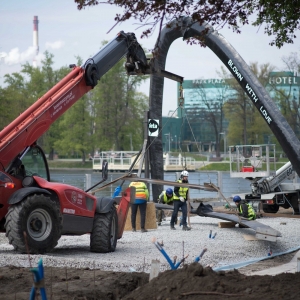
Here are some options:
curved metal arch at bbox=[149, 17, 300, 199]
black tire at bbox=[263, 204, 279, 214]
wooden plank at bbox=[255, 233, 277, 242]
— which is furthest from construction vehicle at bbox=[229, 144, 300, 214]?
wooden plank at bbox=[255, 233, 277, 242]

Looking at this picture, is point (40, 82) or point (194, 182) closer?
point (194, 182)

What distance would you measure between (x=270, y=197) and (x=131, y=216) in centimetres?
836

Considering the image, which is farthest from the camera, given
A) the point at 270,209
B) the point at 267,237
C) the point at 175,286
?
the point at 270,209

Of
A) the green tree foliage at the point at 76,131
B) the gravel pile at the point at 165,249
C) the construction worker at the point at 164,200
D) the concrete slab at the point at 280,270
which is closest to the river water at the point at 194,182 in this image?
the construction worker at the point at 164,200

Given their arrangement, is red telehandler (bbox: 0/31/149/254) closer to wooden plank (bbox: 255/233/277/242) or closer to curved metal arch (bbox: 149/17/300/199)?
wooden plank (bbox: 255/233/277/242)

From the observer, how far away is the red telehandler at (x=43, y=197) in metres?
13.4

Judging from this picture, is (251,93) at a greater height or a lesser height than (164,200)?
greater

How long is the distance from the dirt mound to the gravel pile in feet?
5.81

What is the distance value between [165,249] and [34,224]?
131 inches

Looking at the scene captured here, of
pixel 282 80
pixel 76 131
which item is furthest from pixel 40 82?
pixel 282 80

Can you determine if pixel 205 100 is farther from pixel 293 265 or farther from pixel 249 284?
pixel 249 284

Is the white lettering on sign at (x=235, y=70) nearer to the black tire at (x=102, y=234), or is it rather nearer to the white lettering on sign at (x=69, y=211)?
the black tire at (x=102, y=234)

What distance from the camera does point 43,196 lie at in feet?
44.8

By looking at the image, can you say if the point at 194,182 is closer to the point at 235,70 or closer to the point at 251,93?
the point at 235,70
